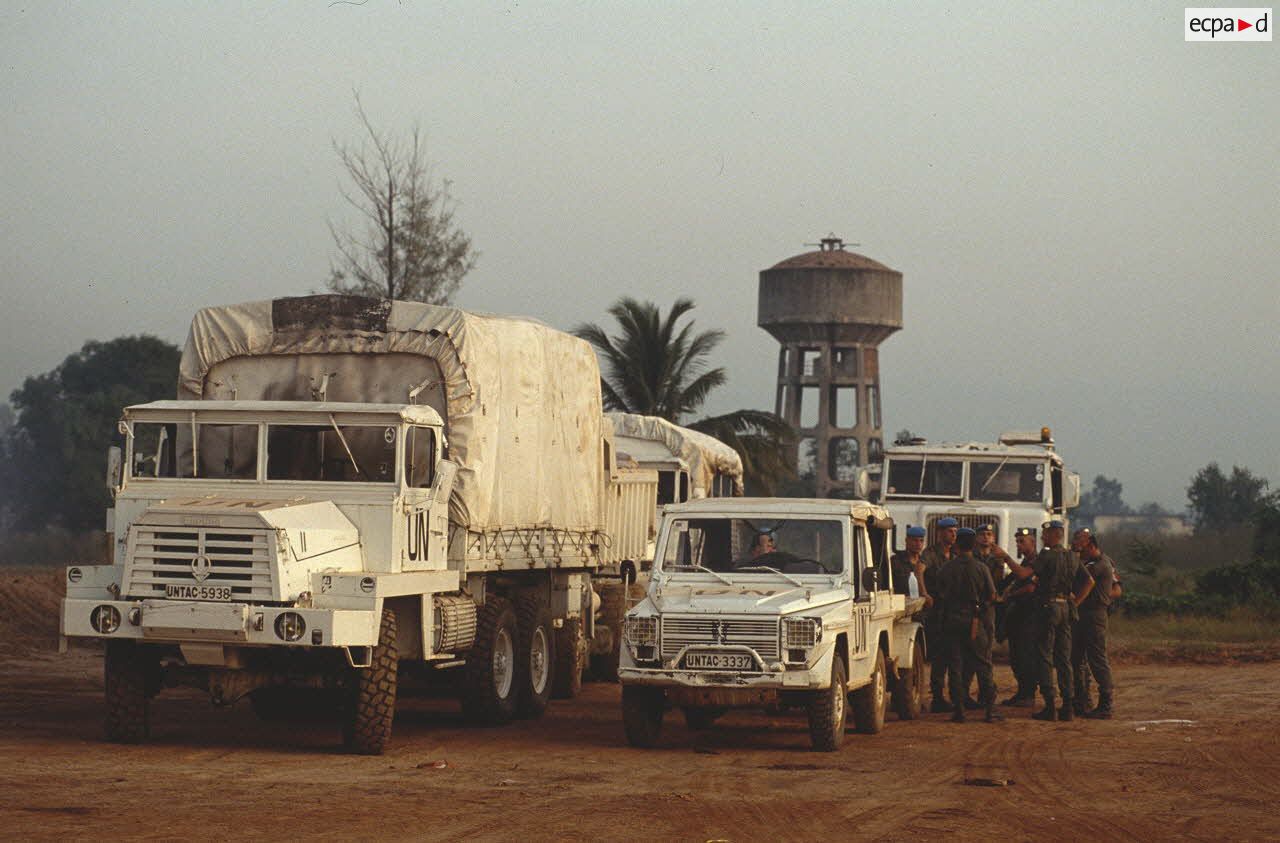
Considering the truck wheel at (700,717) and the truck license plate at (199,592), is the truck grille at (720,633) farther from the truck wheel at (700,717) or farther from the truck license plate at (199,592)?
the truck license plate at (199,592)

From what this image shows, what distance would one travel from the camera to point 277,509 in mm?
13492

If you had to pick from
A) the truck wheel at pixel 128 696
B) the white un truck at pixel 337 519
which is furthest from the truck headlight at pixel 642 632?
the truck wheel at pixel 128 696

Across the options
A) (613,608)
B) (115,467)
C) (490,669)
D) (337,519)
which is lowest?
(490,669)

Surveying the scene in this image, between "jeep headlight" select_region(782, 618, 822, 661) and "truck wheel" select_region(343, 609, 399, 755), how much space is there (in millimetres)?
3038

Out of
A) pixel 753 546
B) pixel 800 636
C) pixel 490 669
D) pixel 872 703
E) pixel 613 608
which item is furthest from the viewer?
pixel 613 608

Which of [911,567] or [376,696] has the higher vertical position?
[911,567]

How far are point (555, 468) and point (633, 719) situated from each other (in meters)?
4.29

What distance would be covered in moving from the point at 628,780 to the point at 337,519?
3.25m

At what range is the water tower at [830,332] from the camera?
7019 cm

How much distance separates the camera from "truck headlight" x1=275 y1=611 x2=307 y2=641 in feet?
43.1

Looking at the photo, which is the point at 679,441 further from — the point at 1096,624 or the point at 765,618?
the point at 765,618

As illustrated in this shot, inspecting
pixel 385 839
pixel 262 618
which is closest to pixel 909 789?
pixel 385 839

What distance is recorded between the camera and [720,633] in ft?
45.4

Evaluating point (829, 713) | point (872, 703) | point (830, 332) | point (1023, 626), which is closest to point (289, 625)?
point (829, 713)
